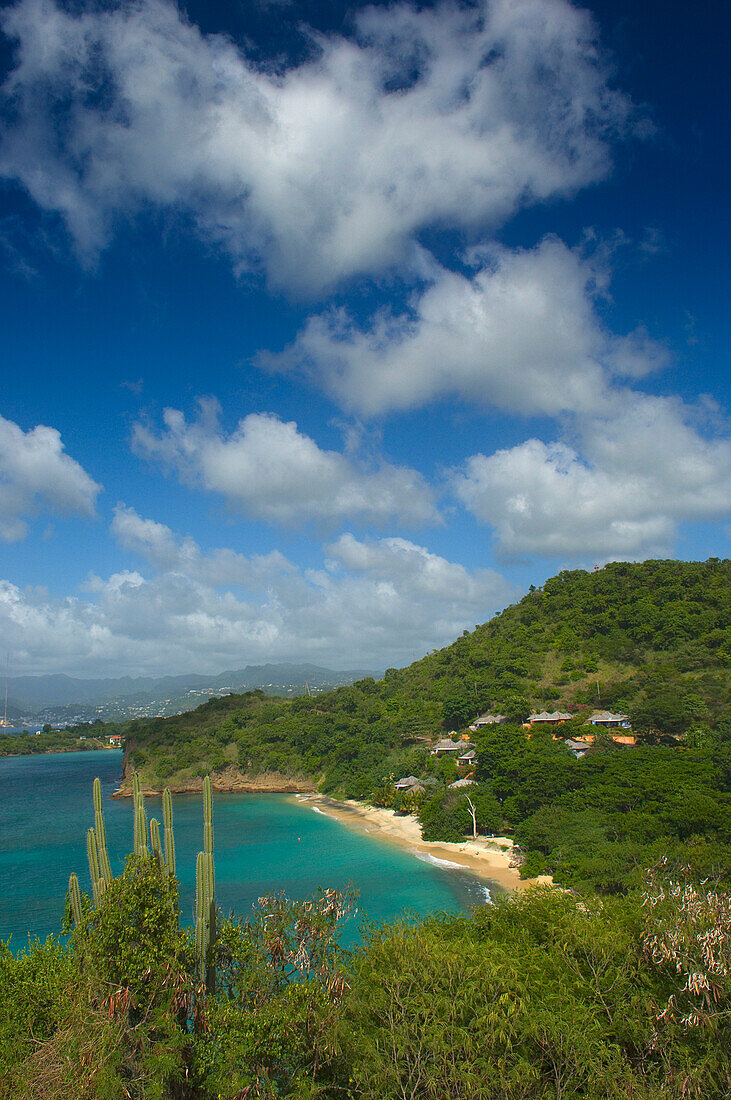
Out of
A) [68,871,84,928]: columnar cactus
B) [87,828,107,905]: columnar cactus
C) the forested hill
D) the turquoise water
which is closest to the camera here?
[87,828,107,905]: columnar cactus

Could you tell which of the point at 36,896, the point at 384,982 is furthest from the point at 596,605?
the point at 384,982

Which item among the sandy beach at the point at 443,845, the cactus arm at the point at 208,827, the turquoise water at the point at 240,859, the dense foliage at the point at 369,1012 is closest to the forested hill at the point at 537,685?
the sandy beach at the point at 443,845

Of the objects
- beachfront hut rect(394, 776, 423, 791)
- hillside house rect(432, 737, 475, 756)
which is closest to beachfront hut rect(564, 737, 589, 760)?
hillside house rect(432, 737, 475, 756)

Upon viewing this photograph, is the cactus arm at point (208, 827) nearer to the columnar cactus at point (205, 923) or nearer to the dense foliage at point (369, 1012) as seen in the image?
the columnar cactus at point (205, 923)

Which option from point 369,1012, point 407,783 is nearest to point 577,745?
point 407,783

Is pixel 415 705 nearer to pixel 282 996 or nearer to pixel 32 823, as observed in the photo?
pixel 32 823

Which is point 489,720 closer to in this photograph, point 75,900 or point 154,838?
point 154,838

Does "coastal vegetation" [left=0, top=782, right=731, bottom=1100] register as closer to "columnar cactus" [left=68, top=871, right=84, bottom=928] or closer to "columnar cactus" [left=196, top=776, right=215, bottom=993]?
"columnar cactus" [left=196, top=776, right=215, bottom=993]
